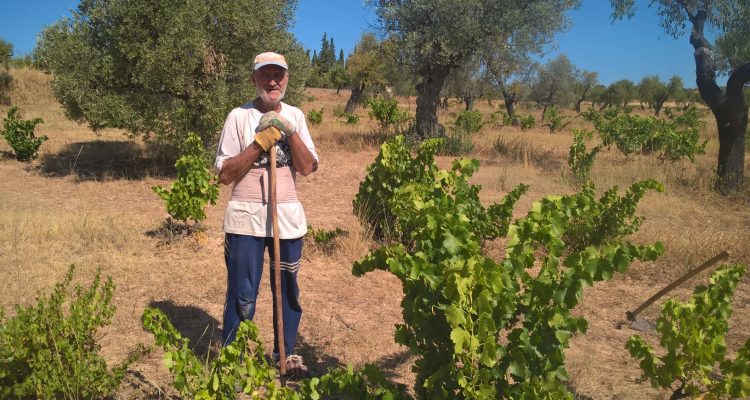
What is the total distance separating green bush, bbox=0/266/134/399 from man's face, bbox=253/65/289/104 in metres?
1.26

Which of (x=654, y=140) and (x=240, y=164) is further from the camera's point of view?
(x=654, y=140)

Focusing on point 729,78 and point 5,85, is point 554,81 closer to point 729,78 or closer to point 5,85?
point 729,78

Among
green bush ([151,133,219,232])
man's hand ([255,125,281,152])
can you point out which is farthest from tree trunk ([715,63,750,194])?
man's hand ([255,125,281,152])

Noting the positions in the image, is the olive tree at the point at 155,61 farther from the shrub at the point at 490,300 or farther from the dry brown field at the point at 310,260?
the shrub at the point at 490,300

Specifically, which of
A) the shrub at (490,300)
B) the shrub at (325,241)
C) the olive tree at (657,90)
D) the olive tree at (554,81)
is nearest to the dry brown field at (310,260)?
the shrub at (325,241)

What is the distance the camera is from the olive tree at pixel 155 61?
811 cm

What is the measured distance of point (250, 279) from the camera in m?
2.57

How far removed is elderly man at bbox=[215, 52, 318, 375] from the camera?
2471 millimetres

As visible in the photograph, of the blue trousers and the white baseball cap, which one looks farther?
the blue trousers

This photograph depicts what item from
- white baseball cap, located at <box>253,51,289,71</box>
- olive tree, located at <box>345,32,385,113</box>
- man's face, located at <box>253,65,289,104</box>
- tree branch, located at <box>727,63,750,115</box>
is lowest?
man's face, located at <box>253,65,289,104</box>

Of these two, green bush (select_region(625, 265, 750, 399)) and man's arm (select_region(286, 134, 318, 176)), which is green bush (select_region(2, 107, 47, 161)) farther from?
green bush (select_region(625, 265, 750, 399))

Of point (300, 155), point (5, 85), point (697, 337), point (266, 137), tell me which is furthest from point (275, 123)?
point (5, 85)

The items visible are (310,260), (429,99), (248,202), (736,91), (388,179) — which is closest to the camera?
(248,202)

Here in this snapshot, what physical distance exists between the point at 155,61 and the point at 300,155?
665cm
